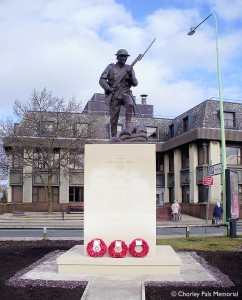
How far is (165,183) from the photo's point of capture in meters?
51.4

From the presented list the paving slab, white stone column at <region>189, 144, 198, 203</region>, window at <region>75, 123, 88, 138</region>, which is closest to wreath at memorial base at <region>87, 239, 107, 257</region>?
the paving slab

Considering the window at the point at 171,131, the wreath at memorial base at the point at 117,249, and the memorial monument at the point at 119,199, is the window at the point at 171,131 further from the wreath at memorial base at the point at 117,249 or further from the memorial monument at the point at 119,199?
the wreath at memorial base at the point at 117,249

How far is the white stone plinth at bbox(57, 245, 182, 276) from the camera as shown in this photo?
375 inches

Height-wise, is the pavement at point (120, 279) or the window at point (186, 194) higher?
the window at point (186, 194)

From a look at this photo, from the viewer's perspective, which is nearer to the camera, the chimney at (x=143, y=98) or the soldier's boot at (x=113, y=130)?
the soldier's boot at (x=113, y=130)

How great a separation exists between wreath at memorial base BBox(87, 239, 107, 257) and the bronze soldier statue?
330 cm

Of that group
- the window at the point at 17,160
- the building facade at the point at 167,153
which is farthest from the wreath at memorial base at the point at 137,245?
the window at the point at 17,160

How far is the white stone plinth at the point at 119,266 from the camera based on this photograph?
953 centimetres

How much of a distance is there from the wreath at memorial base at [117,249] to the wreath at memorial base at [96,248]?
0.17 meters

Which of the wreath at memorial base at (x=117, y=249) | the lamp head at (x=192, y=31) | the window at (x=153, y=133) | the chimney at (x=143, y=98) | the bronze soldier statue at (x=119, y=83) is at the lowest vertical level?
the wreath at memorial base at (x=117, y=249)

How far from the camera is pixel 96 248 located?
32.9 ft

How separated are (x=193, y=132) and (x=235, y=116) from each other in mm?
5596

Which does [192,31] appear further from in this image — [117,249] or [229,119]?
[229,119]

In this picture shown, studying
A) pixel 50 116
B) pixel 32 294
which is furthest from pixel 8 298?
pixel 50 116
